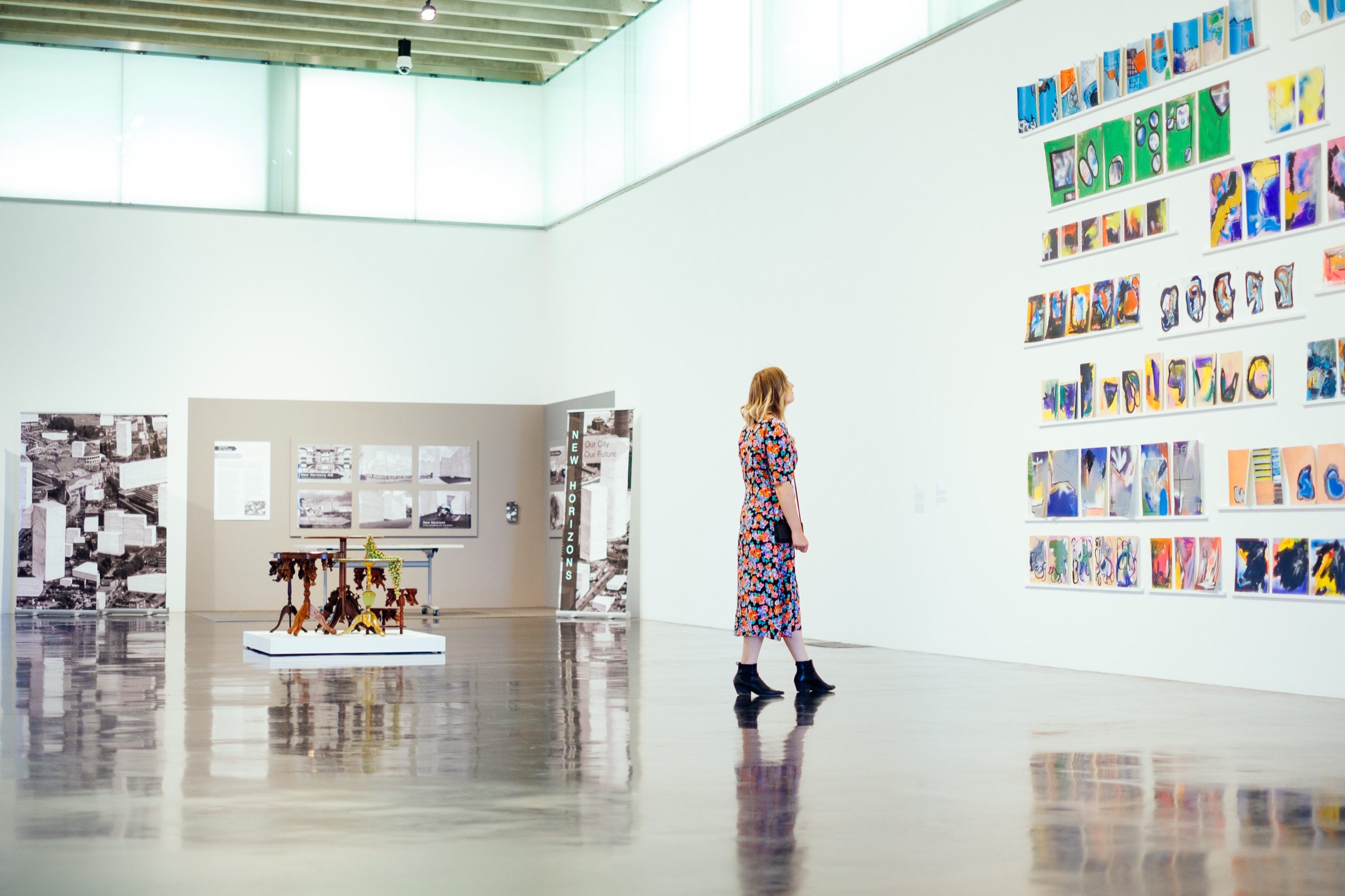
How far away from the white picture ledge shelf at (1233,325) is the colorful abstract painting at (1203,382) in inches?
5.2

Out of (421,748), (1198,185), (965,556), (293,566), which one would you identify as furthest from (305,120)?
(421,748)

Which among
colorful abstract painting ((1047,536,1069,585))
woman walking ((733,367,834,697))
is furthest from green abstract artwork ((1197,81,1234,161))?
woman walking ((733,367,834,697))

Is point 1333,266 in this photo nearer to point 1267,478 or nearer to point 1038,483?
point 1267,478

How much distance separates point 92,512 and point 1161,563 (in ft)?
40.3

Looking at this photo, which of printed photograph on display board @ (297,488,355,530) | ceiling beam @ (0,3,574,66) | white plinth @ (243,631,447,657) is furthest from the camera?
printed photograph on display board @ (297,488,355,530)

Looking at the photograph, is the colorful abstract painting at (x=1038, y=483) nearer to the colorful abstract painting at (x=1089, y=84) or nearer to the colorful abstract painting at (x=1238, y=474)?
the colorful abstract painting at (x=1238, y=474)

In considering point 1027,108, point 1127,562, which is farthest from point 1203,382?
point 1027,108

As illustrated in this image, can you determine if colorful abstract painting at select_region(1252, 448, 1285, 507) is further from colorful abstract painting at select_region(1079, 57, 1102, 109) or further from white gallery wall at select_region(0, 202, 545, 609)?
white gallery wall at select_region(0, 202, 545, 609)

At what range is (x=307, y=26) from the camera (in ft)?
54.3

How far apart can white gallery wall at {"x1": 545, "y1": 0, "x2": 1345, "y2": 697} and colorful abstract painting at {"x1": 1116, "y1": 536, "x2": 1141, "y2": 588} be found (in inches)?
3.4

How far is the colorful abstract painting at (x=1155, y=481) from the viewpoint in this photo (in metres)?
8.38

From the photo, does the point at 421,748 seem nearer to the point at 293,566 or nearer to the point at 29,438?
the point at 293,566

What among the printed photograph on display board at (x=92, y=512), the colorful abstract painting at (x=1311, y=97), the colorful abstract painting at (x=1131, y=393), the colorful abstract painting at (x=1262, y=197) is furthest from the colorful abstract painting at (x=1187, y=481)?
the printed photograph on display board at (x=92, y=512)

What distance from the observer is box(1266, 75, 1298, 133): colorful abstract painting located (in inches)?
298
